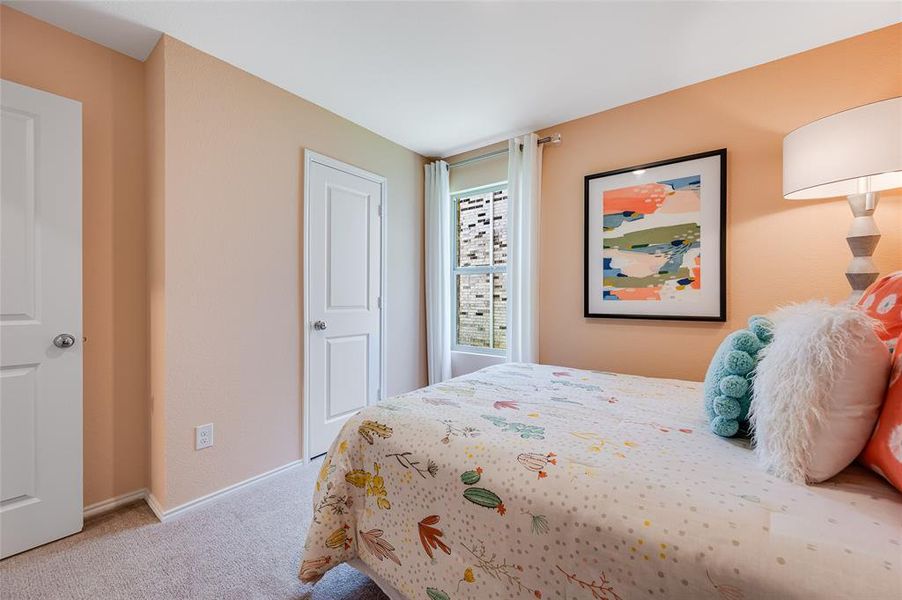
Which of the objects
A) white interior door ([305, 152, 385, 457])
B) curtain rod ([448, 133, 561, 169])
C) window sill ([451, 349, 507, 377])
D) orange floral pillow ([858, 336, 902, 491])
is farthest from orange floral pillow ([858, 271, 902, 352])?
white interior door ([305, 152, 385, 457])

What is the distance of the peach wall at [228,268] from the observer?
1897mm

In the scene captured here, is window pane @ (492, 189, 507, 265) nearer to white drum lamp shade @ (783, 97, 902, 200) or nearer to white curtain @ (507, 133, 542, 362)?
white curtain @ (507, 133, 542, 362)

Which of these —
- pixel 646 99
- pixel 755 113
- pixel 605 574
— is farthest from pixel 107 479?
pixel 755 113

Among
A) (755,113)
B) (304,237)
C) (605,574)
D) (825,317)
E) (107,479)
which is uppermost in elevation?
(755,113)

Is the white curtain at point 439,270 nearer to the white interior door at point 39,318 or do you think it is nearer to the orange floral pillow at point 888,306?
the white interior door at point 39,318

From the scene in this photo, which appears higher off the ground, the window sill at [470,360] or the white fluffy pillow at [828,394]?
the white fluffy pillow at [828,394]

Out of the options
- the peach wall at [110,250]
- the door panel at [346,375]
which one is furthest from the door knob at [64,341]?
the door panel at [346,375]

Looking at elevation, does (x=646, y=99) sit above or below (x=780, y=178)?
above

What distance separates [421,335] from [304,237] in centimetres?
149

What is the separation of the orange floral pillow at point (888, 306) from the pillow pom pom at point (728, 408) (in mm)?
359

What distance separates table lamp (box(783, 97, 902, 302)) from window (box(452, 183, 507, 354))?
190 cm

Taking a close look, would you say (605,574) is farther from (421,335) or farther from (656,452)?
(421,335)

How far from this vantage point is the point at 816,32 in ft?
6.01

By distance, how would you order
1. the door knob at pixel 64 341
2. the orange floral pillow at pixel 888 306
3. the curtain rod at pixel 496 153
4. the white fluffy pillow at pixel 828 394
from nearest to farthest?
1. the white fluffy pillow at pixel 828 394
2. the orange floral pillow at pixel 888 306
3. the door knob at pixel 64 341
4. the curtain rod at pixel 496 153
